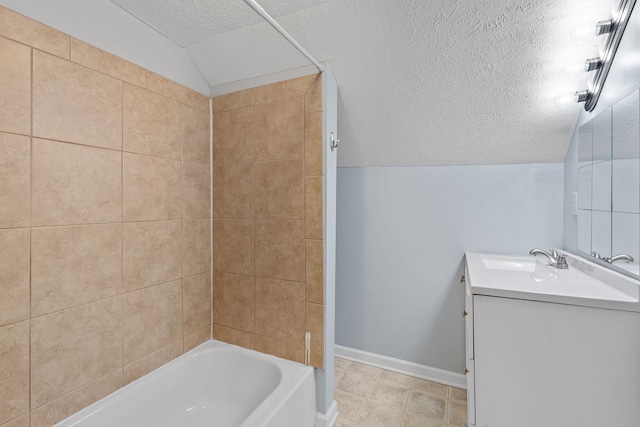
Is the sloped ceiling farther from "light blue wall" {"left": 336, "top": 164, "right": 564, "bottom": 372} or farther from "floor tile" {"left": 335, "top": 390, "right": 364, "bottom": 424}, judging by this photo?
"floor tile" {"left": 335, "top": 390, "right": 364, "bottom": 424}

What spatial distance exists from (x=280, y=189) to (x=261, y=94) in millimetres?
576

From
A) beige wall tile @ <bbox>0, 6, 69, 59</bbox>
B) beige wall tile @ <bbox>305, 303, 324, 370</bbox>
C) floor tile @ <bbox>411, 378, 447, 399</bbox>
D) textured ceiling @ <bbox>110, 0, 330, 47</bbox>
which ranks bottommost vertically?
floor tile @ <bbox>411, 378, 447, 399</bbox>

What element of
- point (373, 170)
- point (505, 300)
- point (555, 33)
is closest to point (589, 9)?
point (555, 33)

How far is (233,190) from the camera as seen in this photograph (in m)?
1.82

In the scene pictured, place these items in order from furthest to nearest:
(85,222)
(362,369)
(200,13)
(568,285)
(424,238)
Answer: (362,369), (424,238), (200,13), (85,222), (568,285)

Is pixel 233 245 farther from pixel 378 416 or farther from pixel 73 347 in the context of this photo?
pixel 378 416

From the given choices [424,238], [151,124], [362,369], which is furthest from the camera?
[362,369]

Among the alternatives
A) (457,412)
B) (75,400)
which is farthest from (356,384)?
(75,400)

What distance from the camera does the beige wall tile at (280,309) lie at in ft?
5.47

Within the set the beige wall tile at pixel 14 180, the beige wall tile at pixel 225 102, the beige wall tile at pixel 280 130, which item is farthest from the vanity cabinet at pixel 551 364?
the beige wall tile at pixel 14 180

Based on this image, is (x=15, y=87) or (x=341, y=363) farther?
(x=341, y=363)

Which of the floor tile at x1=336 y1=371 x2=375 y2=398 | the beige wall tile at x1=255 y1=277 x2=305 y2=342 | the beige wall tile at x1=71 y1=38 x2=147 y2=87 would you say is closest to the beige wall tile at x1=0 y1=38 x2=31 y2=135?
the beige wall tile at x1=71 y1=38 x2=147 y2=87

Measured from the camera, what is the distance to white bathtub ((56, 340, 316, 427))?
1.29 m

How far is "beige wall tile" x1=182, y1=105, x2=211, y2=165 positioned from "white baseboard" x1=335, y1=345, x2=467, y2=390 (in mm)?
1808
